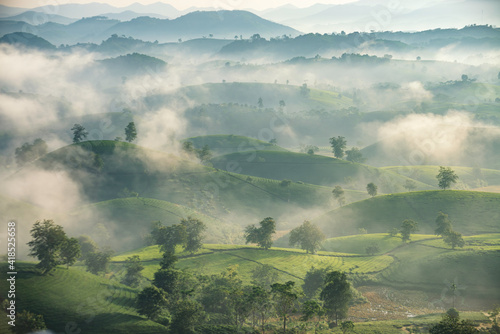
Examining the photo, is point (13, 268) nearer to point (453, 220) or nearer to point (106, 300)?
point (106, 300)

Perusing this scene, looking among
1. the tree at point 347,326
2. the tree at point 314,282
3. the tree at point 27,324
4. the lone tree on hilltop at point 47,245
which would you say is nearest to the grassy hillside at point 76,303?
the lone tree on hilltop at point 47,245

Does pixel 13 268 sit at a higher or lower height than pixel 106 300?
higher

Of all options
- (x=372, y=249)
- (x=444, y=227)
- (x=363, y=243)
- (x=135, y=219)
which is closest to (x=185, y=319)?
(x=372, y=249)

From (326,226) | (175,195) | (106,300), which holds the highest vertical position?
(175,195)

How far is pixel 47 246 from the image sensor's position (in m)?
77.4

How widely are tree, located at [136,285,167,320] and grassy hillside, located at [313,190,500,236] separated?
10022 cm

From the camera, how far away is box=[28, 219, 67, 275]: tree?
76625mm

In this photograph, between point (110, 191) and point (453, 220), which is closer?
point (453, 220)

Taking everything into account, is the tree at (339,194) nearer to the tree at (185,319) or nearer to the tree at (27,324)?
the tree at (185,319)

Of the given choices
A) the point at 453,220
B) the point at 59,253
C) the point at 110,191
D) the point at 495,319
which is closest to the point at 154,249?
the point at 59,253

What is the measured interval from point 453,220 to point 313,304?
101 meters

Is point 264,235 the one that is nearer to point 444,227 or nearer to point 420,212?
point 444,227

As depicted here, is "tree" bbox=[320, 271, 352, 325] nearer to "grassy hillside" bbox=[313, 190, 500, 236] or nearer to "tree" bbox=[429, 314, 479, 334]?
"tree" bbox=[429, 314, 479, 334]

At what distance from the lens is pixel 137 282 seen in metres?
96.1
